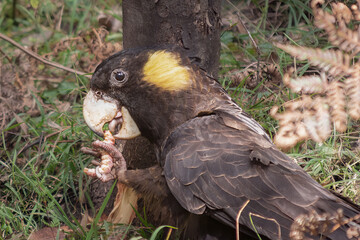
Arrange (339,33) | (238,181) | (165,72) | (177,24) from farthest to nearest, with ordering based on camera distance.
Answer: (177,24), (165,72), (238,181), (339,33)

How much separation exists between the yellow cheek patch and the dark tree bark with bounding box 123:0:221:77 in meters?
0.21

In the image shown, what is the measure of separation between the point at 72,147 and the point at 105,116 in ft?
3.04

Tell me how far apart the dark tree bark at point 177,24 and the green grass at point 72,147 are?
79cm

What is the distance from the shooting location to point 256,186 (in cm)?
269

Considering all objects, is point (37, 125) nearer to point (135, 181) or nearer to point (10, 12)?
point (135, 181)

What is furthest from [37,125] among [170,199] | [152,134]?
[170,199]

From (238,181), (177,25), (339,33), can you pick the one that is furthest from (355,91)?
(177,25)

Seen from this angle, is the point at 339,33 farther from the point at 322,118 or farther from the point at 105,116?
the point at 105,116

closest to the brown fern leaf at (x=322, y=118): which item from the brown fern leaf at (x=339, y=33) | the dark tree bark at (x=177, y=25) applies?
the brown fern leaf at (x=339, y=33)

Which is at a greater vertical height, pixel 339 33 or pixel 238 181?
pixel 339 33

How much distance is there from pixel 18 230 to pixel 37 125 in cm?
113

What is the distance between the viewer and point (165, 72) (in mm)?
3064

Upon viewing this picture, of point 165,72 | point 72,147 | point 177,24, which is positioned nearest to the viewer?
point 165,72

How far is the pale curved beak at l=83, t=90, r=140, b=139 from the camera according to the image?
316 cm
